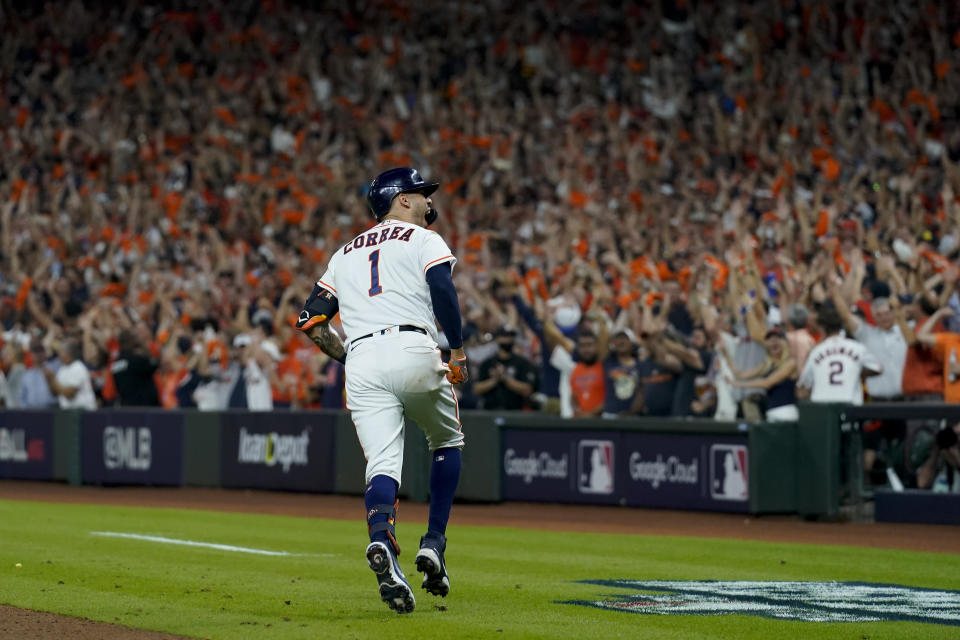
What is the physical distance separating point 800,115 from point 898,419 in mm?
9216

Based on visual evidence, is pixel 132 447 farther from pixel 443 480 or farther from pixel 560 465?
pixel 443 480

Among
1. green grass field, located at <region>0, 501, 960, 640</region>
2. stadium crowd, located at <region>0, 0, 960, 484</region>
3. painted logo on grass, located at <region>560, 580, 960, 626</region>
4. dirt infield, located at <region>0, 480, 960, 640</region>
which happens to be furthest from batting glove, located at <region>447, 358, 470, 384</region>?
stadium crowd, located at <region>0, 0, 960, 484</region>

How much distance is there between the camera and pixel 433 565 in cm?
725

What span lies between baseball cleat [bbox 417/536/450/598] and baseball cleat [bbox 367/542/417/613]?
6.7 inches

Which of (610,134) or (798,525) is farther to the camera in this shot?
(610,134)

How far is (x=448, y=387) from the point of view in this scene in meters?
7.47

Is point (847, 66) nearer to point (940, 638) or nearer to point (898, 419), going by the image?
point (898, 419)

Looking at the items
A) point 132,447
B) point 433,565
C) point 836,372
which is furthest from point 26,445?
point 433,565

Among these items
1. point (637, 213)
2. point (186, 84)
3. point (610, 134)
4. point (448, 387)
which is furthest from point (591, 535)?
point (186, 84)

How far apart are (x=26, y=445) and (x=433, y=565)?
1572 cm

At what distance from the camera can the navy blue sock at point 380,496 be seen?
7.17 meters

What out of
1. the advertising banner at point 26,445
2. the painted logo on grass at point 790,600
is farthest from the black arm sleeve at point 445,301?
the advertising banner at point 26,445

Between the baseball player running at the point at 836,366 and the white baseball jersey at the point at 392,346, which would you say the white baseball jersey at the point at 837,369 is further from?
the white baseball jersey at the point at 392,346

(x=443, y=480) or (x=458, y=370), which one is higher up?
(x=458, y=370)
